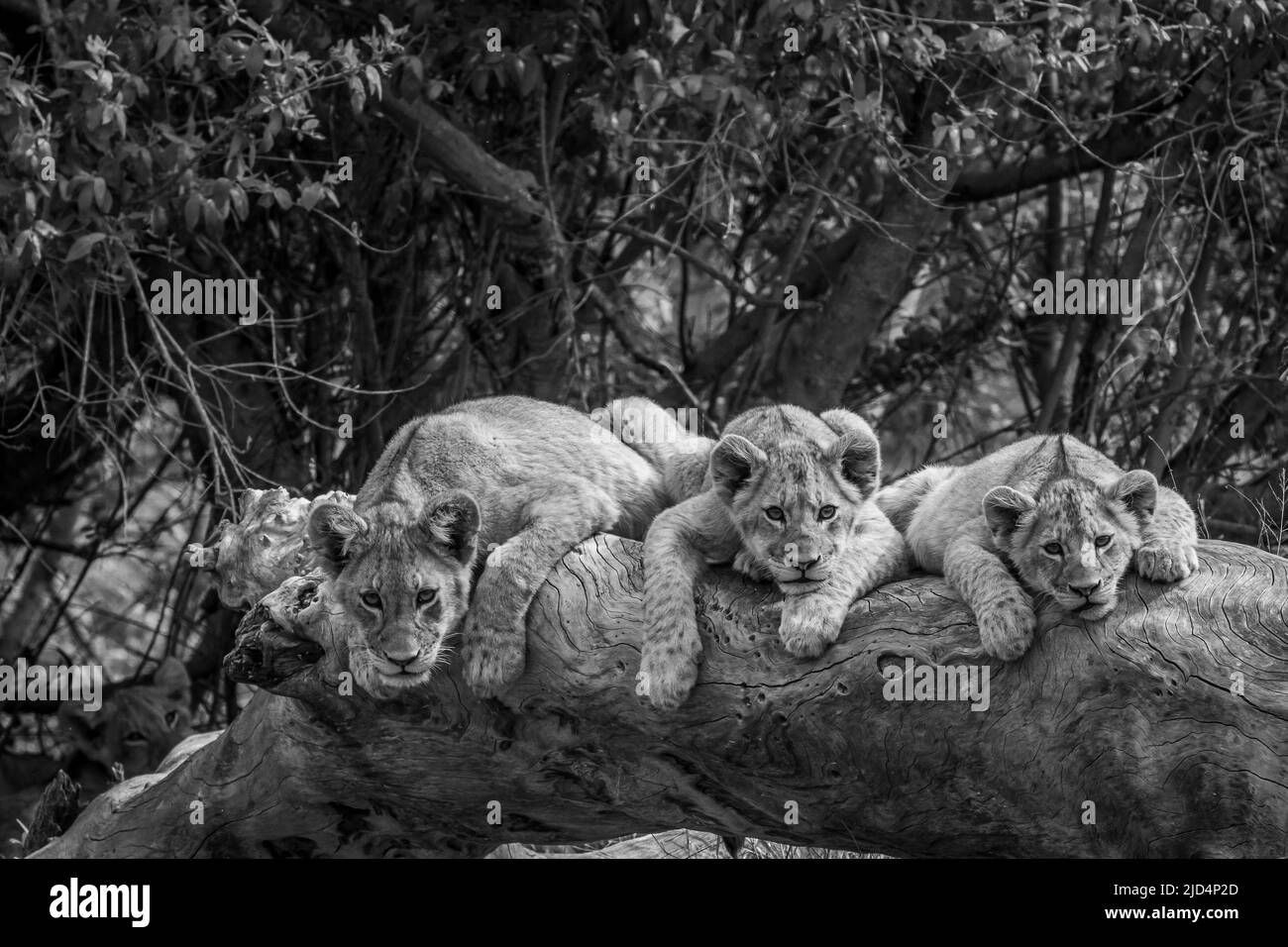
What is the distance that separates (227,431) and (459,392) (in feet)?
5.73

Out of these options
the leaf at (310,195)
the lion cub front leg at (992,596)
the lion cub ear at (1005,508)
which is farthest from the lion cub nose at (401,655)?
the leaf at (310,195)

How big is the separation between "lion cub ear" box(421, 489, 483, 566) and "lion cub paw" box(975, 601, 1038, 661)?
229 cm

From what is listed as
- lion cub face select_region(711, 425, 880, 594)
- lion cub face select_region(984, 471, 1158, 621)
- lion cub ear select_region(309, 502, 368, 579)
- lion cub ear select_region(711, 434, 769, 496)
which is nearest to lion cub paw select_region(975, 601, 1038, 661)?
lion cub face select_region(984, 471, 1158, 621)

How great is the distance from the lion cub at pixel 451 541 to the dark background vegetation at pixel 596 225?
263 centimetres

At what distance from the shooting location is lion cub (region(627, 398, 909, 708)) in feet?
22.0

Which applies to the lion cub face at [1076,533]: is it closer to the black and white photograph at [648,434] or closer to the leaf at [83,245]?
the black and white photograph at [648,434]

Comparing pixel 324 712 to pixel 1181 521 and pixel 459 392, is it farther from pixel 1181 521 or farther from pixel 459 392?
pixel 459 392

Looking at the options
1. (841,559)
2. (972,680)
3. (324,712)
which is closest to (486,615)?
(324,712)

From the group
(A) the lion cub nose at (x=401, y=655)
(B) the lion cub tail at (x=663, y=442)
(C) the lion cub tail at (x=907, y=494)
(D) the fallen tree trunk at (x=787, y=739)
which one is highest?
(B) the lion cub tail at (x=663, y=442)

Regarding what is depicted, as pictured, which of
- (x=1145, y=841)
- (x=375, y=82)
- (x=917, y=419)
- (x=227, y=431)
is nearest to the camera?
(x=1145, y=841)

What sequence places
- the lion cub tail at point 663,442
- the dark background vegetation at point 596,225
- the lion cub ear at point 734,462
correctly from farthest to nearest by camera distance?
the dark background vegetation at point 596,225, the lion cub tail at point 663,442, the lion cub ear at point 734,462

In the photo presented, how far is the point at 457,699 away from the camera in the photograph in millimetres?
7113

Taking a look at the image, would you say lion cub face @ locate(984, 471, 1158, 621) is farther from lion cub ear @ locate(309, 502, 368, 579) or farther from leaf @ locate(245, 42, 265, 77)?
leaf @ locate(245, 42, 265, 77)

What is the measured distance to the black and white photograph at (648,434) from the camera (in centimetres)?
655
